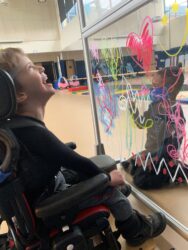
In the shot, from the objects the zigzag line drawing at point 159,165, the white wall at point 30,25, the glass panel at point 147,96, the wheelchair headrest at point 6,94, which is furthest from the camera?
the white wall at point 30,25

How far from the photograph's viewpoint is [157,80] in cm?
118

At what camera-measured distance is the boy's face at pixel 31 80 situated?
951 millimetres

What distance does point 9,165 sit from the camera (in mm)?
730

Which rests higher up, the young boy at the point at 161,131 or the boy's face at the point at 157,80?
the boy's face at the point at 157,80

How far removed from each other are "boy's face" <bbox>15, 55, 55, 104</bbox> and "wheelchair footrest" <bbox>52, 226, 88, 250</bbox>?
21.8 inches

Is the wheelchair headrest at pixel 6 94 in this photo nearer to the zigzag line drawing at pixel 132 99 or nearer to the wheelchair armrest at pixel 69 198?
the wheelchair armrest at pixel 69 198

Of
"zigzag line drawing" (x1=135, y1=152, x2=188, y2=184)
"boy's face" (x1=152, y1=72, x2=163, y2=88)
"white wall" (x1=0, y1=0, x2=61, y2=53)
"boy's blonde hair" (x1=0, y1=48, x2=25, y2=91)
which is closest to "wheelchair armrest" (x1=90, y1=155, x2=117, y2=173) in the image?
"zigzag line drawing" (x1=135, y1=152, x2=188, y2=184)

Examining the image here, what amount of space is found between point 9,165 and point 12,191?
92 millimetres

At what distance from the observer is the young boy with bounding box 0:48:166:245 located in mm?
854

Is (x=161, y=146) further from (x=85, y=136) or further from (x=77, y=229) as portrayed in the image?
(x=85, y=136)

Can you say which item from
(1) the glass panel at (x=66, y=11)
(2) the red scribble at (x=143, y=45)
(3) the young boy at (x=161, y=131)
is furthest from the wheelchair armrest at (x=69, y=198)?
(1) the glass panel at (x=66, y=11)

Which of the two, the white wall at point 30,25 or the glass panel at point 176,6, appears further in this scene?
the white wall at point 30,25

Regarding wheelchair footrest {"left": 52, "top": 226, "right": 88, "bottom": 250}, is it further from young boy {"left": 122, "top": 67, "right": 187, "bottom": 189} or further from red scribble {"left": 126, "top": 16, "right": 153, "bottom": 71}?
red scribble {"left": 126, "top": 16, "right": 153, "bottom": 71}

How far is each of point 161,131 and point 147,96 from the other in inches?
8.2
